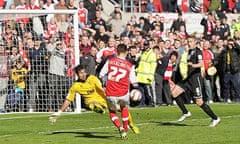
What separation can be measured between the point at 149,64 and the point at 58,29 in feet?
11.1

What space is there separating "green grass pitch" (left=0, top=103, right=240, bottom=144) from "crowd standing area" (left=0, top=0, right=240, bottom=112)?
131 cm

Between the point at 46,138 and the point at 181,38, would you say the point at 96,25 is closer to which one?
the point at 181,38

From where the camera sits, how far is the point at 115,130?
57.8 ft

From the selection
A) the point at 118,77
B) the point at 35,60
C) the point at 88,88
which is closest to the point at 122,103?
the point at 118,77

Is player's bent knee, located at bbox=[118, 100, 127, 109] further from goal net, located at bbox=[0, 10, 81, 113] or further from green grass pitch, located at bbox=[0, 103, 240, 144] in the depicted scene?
goal net, located at bbox=[0, 10, 81, 113]

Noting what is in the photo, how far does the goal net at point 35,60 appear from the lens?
24641 mm

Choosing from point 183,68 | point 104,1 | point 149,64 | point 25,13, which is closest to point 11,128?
point 183,68

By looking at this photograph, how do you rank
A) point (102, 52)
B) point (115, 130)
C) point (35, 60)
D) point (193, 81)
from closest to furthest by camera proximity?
point (115, 130) < point (193, 81) < point (35, 60) < point (102, 52)

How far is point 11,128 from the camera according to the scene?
18922mm

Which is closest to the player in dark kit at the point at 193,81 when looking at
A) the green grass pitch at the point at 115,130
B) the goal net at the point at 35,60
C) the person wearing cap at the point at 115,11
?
the green grass pitch at the point at 115,130

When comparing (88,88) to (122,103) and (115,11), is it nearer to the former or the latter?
(122,103)

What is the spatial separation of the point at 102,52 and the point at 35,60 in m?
2.30

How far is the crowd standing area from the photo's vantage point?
24812mm

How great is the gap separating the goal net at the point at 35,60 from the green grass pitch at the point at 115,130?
104 cm
